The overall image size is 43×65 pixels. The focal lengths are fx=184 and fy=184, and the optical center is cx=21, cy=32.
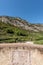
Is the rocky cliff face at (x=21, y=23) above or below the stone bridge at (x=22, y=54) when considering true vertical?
above

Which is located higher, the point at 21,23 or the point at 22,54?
the point at 21,23

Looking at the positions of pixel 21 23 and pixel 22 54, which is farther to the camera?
pixel 21 23

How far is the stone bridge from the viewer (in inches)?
588

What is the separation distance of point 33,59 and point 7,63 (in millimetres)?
2190

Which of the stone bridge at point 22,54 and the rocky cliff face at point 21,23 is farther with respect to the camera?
the rocky cliff face at point 21,23

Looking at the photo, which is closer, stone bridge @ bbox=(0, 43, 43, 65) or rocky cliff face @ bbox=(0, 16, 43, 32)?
stone bridge @ bbox=(0, 43, 43, 65)

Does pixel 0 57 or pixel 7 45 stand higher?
pixel 7 45

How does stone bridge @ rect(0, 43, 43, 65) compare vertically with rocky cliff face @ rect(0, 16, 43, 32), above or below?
below

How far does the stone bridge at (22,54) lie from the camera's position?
49.0 ft

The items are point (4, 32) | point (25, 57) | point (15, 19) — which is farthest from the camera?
point (15, 19)

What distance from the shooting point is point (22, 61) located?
49.2ft

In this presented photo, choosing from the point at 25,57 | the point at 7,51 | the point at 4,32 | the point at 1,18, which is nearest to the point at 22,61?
the point at 25,57

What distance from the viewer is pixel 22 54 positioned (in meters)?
14.9

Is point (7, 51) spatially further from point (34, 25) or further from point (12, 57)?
point (34, 25)
